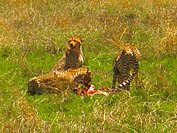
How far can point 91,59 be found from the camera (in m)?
11.3

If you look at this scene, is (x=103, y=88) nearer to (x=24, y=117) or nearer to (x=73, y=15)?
(x=24, y=117)

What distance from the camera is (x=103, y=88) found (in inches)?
354

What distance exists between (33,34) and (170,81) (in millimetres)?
4374

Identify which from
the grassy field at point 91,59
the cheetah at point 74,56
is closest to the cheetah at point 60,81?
the grassy field at point 91,59

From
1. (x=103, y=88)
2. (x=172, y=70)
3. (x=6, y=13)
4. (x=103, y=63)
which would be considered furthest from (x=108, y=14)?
(x=103, y=88)

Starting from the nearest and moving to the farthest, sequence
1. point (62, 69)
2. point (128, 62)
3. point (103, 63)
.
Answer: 1. point (128, 62)
2. point (62, 69)
3. point (103, 63)

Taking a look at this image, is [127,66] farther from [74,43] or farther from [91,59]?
[91,59]

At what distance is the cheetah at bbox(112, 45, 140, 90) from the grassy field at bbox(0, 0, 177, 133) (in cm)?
17

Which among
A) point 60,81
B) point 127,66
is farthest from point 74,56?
point 127,66

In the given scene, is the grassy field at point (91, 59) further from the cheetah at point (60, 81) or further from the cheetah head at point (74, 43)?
the cheetah head at point (74, 43)

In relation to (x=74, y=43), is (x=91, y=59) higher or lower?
lower

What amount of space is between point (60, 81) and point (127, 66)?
1.04 m

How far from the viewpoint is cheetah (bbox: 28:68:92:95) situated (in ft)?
28.5

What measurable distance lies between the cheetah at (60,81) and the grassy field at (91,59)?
16 cm
